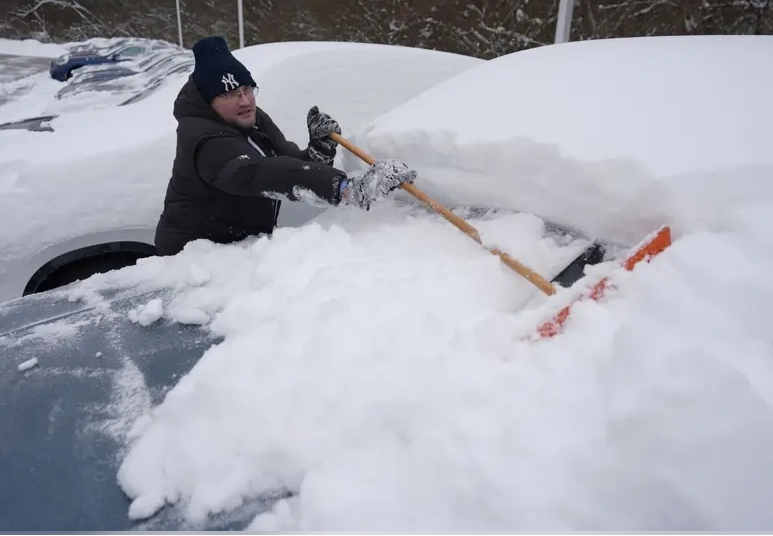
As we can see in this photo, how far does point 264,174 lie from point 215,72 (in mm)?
537

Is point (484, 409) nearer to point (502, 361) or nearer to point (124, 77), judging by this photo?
point (502, 361)

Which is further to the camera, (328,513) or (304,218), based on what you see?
(304,218)

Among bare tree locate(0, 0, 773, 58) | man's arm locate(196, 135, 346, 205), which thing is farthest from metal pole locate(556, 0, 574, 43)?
bare tree locate(0, 0, 773, 58)

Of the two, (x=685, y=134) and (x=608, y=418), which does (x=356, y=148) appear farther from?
(x=608, y=418)

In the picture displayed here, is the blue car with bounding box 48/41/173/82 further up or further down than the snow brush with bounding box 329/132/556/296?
further down

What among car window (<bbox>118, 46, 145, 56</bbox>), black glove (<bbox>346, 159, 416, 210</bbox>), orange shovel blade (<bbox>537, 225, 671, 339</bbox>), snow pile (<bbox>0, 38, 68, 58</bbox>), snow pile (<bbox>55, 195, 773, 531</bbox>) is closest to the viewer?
snow pile (<bbox>55, 195, 773, 531</bbox>)

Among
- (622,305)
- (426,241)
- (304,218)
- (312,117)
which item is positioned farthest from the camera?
(304,218)

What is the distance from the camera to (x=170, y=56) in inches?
347

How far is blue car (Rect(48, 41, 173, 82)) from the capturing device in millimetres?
10734

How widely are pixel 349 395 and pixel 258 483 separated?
9.3 inches

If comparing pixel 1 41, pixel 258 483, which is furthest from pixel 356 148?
pixel 1 41

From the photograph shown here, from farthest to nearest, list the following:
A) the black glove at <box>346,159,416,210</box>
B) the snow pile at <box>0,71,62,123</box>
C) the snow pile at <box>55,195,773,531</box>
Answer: the snow pile at <box>0,71,62,123</box> < the black glove at <box>346,159,416,210</box> < the snow pile at <box>55,195,773,531</box>

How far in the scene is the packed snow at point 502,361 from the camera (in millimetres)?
873

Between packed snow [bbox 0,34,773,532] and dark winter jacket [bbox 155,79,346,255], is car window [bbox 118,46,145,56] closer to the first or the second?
dark winter jacket [bbox 155,79,346,255]
